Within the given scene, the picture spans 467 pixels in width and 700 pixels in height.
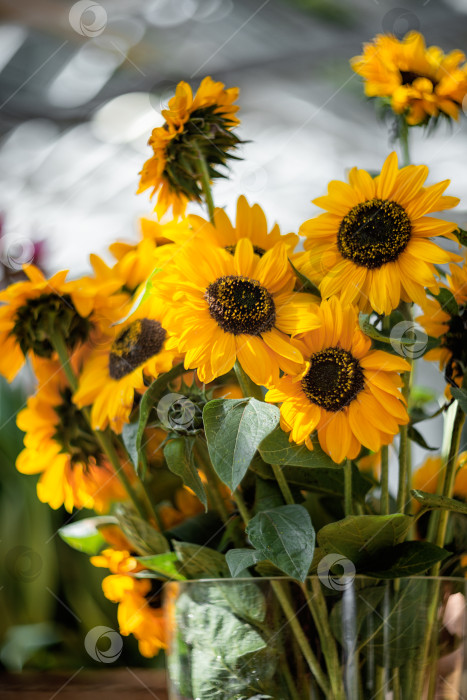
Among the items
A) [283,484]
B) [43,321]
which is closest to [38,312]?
[43,321]

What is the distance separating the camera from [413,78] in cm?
26

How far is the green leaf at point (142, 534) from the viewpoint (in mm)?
227

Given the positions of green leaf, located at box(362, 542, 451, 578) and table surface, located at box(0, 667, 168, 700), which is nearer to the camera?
green leaf, located at box(362, 542, 451, 578)

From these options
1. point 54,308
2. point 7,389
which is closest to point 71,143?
point 7,389

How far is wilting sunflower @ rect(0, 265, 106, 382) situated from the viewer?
0.77 ft

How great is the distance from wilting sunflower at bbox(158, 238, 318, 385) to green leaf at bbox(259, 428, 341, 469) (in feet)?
0.05

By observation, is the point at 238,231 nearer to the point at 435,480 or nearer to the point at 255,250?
the point at 255,250

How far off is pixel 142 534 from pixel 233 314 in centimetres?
9

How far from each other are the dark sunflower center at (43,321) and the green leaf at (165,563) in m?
0.08

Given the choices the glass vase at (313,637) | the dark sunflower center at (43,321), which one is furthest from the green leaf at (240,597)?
the dark sunflower center at (43,321)

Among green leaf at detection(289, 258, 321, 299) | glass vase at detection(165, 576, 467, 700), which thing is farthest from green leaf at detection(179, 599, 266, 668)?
green leaf at detection(289, 258, 321, 299)

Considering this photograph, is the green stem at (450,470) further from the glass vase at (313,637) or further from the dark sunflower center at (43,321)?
the dark sunflower center at (43,321)

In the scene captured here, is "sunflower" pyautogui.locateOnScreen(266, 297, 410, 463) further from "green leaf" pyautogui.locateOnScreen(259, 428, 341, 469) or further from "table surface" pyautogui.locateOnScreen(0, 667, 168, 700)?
"table surface" pyautogui.locateOnScreen(0, 667, 168, 700)

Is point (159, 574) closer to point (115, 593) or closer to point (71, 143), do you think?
point (115, 593)
